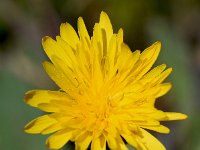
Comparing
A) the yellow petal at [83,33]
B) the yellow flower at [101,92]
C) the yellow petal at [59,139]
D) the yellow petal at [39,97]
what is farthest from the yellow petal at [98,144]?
the yellow petal at [83,33]

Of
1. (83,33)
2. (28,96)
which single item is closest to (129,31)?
(83,33)

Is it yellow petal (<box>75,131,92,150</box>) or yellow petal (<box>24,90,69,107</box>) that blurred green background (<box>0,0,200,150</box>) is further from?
yellow petal (<box>75,131,92,150</box>)

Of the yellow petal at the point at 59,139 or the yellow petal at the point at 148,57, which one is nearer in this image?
the yellow petal at the point at 59,139

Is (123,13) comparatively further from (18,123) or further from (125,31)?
(18,123)

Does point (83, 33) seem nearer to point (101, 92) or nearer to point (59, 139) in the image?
point (101, 92)

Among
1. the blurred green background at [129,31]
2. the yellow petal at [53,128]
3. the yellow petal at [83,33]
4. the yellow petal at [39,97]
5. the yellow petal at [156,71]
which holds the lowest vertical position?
the yellow petal at [53,128]

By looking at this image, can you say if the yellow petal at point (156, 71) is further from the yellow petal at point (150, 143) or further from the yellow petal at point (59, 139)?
the yellow petal at point (59, 139)

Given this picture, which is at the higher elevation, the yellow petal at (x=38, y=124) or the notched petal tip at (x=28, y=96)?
the notched petal tip at (x=28, y=96)

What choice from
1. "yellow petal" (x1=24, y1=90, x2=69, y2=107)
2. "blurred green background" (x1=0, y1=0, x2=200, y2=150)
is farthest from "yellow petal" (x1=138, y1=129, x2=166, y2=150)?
"blurred green background" (x1=0, y1=0, x2=200, y2=150)

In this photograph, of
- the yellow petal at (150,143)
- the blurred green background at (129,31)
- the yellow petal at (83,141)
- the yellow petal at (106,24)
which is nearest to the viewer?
the yellow petal at (83,141)
